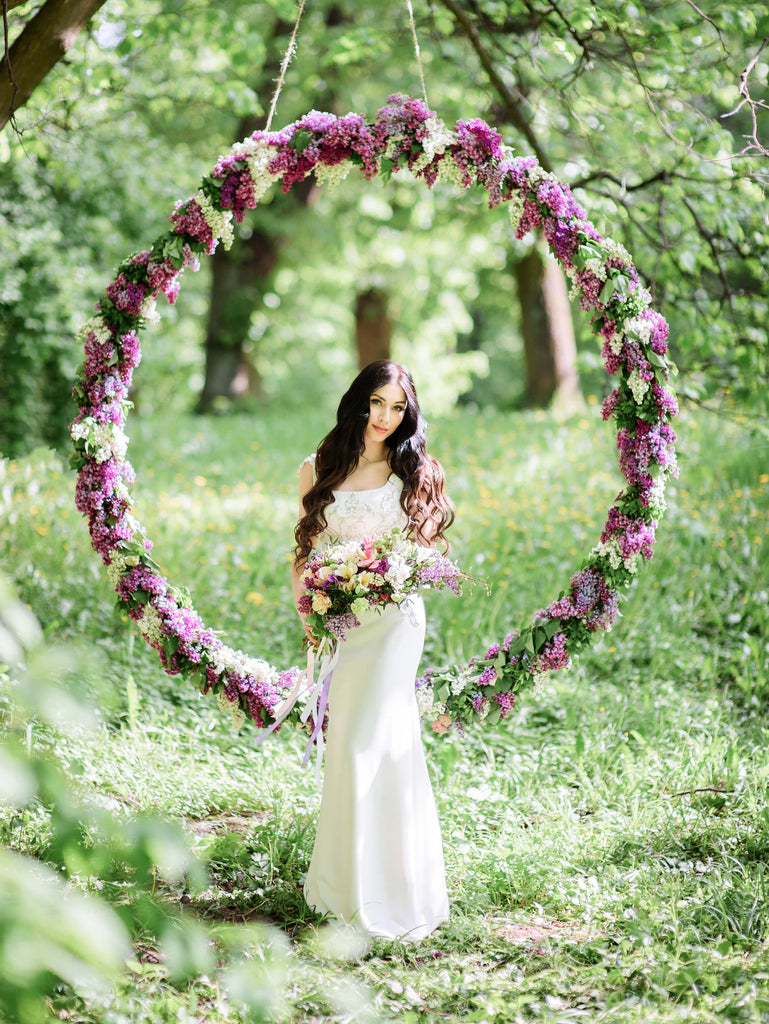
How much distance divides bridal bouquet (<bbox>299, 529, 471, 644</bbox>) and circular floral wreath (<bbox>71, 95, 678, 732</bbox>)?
968 millimetres

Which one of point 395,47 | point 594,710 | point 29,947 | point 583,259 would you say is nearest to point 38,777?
point 29,947

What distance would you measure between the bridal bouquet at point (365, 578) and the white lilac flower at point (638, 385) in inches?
53.3

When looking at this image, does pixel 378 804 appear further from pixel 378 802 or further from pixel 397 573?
pixel 397 573

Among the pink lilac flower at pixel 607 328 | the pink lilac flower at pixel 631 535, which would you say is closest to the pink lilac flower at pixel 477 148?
the pink lilac flower at pixel 607 328

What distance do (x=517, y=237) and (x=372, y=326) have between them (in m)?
16.4

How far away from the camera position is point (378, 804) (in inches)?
166

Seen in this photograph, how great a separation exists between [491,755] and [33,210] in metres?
7.81

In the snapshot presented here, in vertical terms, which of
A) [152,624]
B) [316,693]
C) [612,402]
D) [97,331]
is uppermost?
[97,331]

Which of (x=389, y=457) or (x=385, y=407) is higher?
(x=385, y=407)

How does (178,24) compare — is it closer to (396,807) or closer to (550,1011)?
(396,807)

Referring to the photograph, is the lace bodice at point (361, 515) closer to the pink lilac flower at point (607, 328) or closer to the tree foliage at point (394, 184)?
the pink lilac flower at point (607, 328)

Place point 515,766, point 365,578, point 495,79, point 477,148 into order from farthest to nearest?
point 495,79 < point 515,766 < point 477,148 < point 365,578

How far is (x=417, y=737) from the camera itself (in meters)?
4.39

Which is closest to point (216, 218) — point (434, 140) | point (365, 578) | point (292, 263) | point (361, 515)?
point (434, 140)
